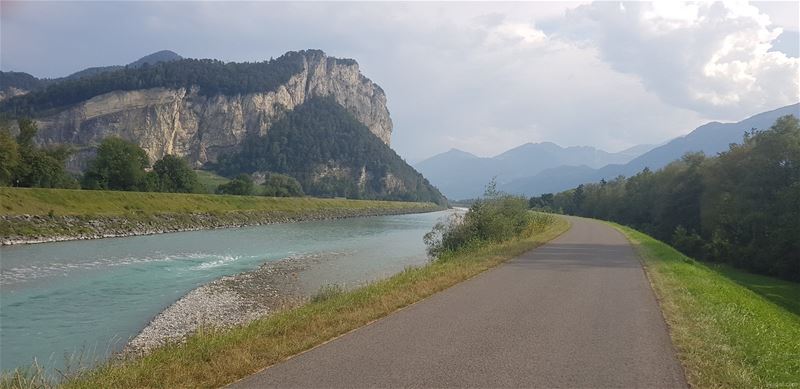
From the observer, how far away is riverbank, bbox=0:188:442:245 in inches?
1742

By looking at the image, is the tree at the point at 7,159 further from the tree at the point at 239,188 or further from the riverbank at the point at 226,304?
the tree at the point at 239,188

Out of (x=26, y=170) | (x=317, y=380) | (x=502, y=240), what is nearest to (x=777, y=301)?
(x=502, y=240)

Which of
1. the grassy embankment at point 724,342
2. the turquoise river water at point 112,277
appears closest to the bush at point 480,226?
the turquoise river water at point 112,277

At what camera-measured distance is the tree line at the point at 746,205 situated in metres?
35.6

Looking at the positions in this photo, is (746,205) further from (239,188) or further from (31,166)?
(239,188)

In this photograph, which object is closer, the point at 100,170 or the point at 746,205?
the point at 746,205

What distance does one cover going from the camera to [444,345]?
27.0 feet

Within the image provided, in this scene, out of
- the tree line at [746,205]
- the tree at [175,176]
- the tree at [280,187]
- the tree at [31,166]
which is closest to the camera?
the tree line at [746,205]

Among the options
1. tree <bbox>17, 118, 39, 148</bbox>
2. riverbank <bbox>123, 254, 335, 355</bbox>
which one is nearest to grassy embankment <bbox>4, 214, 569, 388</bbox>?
riverbank <bbox>123, 254, 335, 355</bbox>

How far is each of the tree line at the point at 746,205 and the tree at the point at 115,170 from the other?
81.9m

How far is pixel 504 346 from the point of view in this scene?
8172 mm

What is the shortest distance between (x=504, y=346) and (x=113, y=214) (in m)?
58.6

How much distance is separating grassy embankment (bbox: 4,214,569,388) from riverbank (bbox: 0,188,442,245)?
4011cm

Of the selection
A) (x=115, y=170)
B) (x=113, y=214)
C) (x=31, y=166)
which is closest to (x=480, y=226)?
(x=113, y=214)
